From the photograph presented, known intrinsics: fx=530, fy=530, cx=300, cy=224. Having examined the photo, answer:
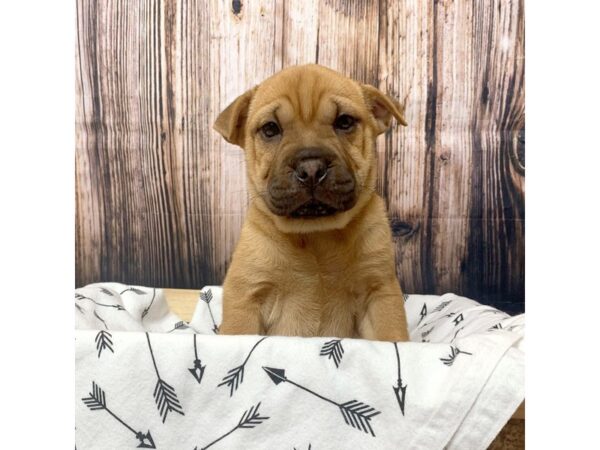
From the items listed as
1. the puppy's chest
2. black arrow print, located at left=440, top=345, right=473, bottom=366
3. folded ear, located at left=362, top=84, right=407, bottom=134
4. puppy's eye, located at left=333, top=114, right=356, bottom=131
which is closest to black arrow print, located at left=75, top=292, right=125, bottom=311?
the puppy's chest

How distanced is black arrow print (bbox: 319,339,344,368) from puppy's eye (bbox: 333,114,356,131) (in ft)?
2.83

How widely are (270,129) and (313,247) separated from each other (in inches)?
18.2

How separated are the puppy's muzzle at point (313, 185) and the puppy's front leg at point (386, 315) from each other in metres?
0.37

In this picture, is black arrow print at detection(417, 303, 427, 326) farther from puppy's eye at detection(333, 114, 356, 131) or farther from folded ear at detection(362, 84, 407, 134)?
puppy's eye at detection(333, 114, 356, 131)

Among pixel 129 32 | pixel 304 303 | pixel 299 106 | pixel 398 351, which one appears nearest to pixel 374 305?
pixel 304 303

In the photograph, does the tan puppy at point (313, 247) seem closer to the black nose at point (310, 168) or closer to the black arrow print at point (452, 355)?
the black nose at point (310, 168)

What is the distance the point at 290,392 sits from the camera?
1339 mm

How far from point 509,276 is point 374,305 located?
88 centimetres

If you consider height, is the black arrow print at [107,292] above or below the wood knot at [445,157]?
below

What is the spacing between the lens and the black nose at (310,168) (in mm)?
1625

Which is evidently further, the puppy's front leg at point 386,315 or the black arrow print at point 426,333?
the black arrow print at point 426,333

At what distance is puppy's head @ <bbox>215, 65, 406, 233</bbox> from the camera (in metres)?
1.66

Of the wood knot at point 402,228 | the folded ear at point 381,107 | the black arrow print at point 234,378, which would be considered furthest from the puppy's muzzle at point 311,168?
the wood knot at point 402,228

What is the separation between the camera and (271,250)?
1890 mm
